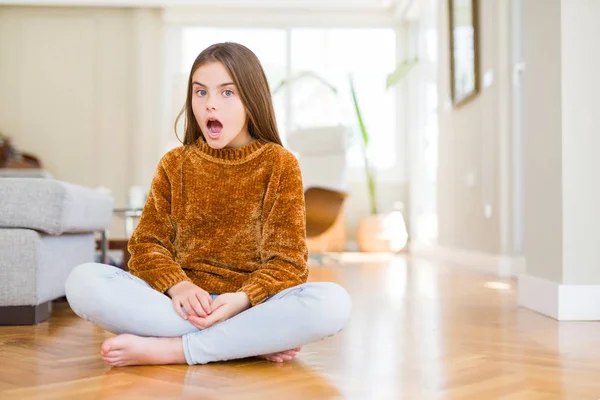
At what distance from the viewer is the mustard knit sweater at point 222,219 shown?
1.50 meters

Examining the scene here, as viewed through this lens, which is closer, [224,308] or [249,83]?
[224,308]

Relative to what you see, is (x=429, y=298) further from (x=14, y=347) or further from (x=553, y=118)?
(x=14, y=347)

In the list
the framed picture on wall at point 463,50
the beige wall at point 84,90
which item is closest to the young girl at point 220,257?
the framed picture on wall at point 463,50

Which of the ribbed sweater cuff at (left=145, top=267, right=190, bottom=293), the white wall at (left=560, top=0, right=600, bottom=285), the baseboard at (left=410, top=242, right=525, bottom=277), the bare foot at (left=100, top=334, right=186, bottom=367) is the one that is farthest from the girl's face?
the baseboard at (left=410, top=242, right=525, bottom=277)

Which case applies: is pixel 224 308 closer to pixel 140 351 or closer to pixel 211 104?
pixel 140 351

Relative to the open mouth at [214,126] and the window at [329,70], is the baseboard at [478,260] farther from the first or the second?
the open mouth at [214,126]

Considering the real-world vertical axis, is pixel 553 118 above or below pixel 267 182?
above

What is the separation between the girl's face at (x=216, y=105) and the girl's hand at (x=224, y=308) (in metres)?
0.33

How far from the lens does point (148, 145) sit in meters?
7.09

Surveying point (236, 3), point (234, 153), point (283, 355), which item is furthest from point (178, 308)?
point (236, 3)

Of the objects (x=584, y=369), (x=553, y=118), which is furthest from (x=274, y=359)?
(x=553, y=118)

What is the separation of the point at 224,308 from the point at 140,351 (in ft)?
0.65

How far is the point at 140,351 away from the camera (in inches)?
56.5

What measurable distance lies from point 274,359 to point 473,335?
26.4 inches
